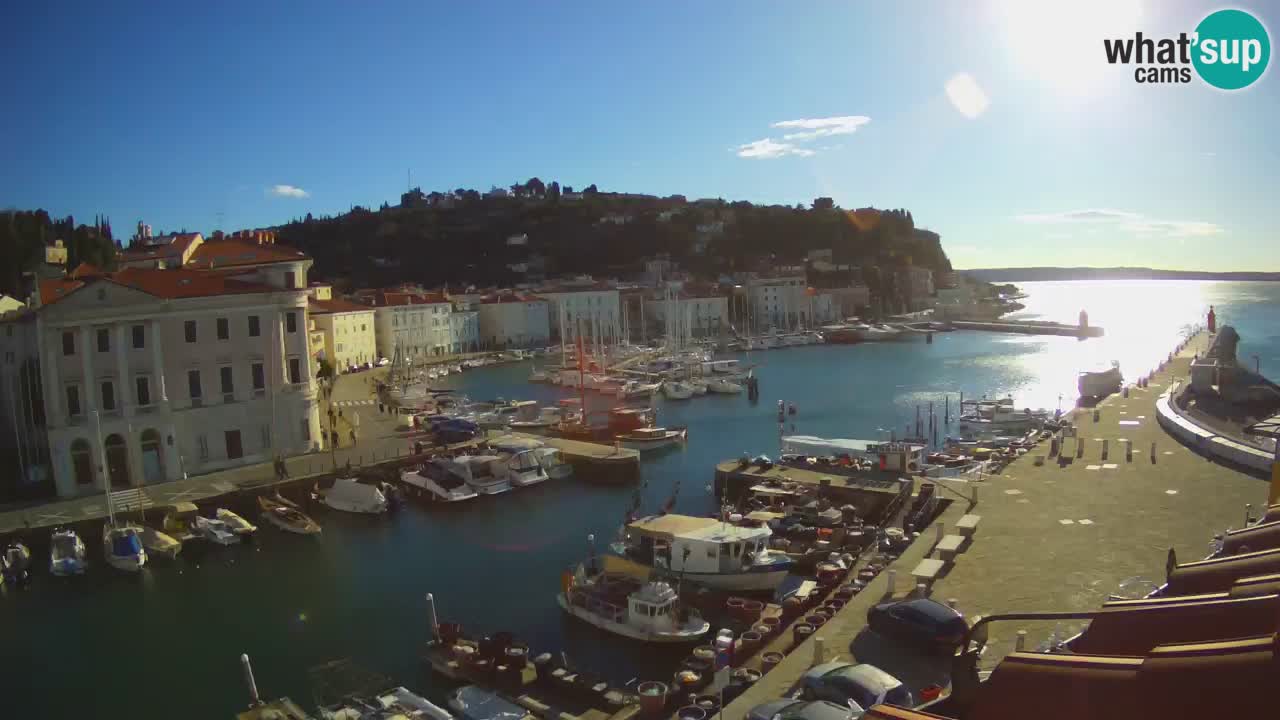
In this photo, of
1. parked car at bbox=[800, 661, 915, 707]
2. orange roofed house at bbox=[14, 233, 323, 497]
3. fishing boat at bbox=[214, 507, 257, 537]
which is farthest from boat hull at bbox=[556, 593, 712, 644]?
orange roofed house at bbox=[14, 233, 323, 497]

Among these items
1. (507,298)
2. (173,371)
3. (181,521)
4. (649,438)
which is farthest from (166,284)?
(507,298)

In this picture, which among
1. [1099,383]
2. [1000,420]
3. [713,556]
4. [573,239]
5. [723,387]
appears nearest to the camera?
[713,556]

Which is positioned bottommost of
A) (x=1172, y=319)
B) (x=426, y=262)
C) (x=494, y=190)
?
(x=1172, y=319)

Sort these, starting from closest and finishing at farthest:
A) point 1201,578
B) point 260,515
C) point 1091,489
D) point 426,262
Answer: point 1201,578, point 1091,489, point 260,515, point 426,262

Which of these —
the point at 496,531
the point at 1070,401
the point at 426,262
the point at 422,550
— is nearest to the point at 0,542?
the point at 422,550

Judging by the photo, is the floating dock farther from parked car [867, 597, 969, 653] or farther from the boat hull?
parked car [867, 597, 969, 653]

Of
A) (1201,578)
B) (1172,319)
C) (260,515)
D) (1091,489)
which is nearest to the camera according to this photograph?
(1201,578)

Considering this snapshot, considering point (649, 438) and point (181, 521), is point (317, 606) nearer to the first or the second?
point (181, 521)

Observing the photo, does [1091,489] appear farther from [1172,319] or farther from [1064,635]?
[1172,319]
